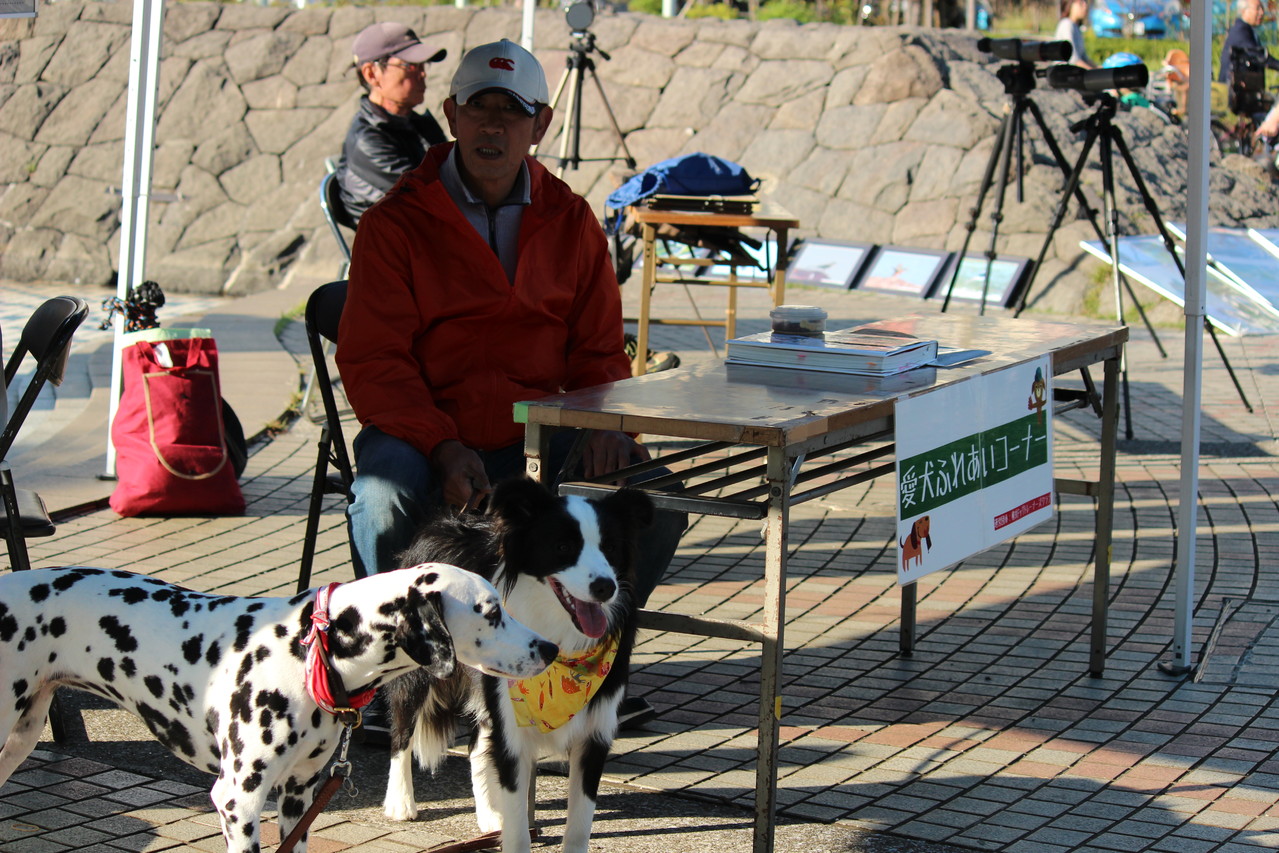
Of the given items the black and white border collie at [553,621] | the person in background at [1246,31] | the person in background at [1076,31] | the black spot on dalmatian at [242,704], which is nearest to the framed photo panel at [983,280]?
the person in background at [1076,31]

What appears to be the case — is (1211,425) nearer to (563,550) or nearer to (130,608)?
(563,550)

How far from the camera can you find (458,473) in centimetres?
340

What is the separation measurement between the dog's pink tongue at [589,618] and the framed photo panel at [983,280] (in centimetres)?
882

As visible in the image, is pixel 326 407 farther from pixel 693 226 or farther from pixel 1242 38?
pixel 1242 38

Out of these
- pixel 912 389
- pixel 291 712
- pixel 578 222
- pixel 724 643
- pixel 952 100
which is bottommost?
pixel 724 643

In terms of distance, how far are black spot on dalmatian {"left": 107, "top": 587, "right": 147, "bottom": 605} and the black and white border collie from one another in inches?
22.3

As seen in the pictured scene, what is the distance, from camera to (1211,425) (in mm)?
7754

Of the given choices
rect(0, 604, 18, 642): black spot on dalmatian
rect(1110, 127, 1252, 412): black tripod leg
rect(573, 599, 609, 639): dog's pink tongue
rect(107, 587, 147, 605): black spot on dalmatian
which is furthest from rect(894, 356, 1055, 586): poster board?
rect(1110, 127, 1252, 412): black tripod leg

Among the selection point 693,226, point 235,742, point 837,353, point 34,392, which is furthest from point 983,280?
point 235,742

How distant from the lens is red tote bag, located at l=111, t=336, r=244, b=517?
5758 mm

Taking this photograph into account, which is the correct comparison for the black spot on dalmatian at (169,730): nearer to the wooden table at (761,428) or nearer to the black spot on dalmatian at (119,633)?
the black spot on dalmatian at (119,633)

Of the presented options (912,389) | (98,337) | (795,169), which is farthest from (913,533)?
(795,169)

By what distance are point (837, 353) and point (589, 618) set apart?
101 centimetres

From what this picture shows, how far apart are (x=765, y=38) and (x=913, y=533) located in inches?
483
